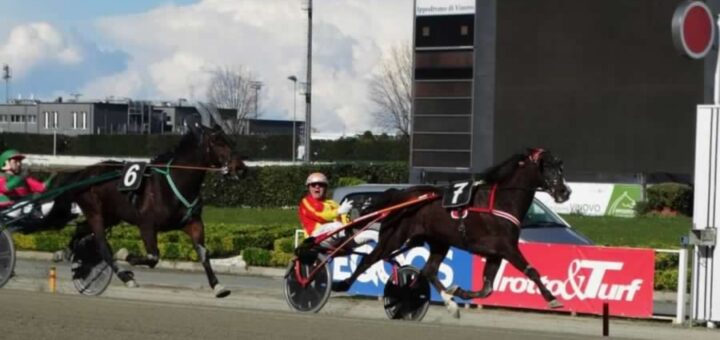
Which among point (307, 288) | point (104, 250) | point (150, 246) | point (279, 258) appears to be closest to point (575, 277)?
point (307, 288)

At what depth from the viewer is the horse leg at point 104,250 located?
14.2m

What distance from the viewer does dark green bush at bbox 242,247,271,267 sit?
22844 millimetres

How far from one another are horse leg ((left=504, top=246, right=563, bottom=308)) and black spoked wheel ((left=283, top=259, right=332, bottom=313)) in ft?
6.88

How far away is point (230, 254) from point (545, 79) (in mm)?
13662

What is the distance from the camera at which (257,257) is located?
22938mm

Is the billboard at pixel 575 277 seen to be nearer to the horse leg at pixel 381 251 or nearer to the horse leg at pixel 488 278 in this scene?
the horse leg at pixel 381 251

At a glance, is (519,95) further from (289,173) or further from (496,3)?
(289,173)

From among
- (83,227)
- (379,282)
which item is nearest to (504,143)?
(379,282)

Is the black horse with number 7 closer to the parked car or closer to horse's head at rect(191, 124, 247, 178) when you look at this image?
horse's head at rect(191, 124, 247, 178)

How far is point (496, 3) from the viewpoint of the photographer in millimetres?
35906

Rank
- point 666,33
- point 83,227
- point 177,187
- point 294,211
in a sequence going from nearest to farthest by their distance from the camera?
Answer: point 177,187 < point 83,227 < point 666,33 < point 294,211

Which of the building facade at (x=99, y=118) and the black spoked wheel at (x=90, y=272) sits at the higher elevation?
the building facade at (x=99, y=118)

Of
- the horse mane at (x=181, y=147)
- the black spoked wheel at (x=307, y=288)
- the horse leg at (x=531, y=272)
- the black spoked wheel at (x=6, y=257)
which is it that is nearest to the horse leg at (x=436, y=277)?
the horse leg at (x=531, y=272)

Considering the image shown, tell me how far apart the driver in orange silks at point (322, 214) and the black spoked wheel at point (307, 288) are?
0.38 m
